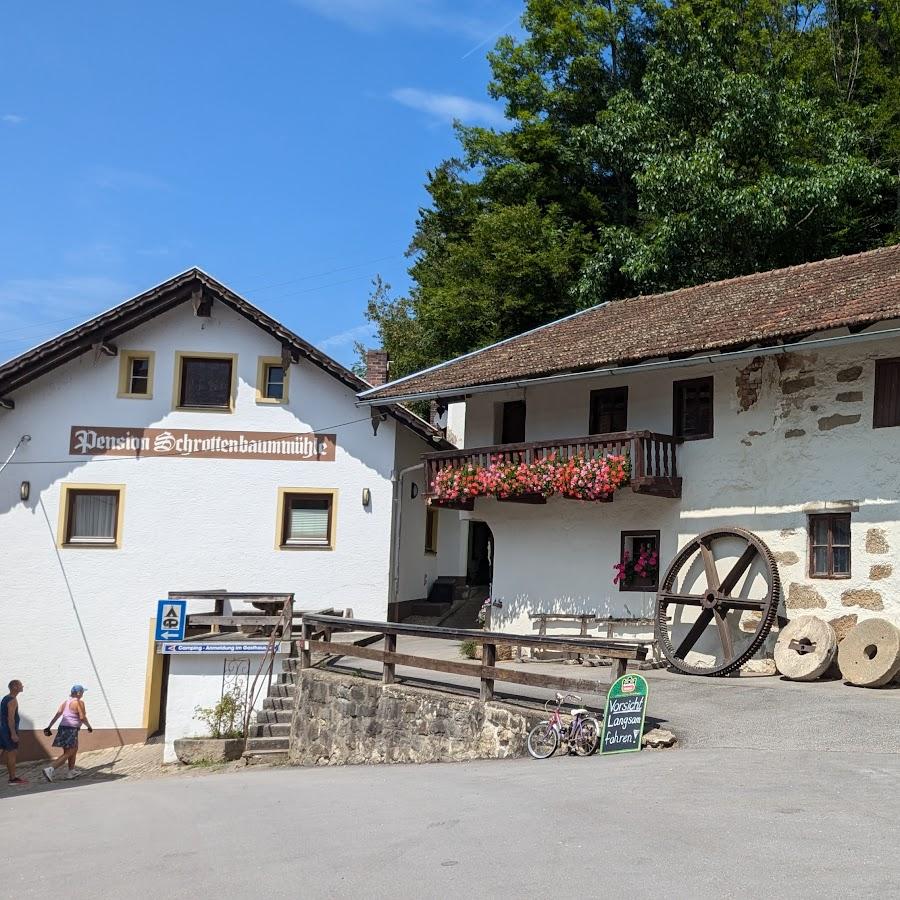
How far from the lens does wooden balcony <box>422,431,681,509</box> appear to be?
17391 mm

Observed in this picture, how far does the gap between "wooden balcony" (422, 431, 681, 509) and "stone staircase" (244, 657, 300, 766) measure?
5.04 meters

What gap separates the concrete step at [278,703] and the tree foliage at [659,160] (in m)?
14.6

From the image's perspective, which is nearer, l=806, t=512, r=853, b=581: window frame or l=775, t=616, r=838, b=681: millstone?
l=775, t=616, r=838, b=681: millstone

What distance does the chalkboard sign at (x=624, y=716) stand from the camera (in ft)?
33.6

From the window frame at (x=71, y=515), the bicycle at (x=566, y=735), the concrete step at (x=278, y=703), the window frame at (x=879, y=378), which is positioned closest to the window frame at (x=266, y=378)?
the window frame at (x=71, y=515)

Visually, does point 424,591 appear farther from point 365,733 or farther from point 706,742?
point 706,742

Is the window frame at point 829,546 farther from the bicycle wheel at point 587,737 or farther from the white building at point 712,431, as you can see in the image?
the bicycle wheel at point 587,737

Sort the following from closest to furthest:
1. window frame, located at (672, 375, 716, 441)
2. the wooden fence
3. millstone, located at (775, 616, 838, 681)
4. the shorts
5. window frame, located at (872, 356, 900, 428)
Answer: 1. the wooden fence
2. millstone, located at (775, 616, 838, 681)
3. window frame, located at (872, 356, 900, 428)
4. the shorts
5. window frame, located at (672, 375, 716, 441)

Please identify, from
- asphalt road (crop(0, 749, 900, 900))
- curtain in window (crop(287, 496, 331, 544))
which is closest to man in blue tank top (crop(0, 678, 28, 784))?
curtain in window (crop(287, 496, 331, 544))

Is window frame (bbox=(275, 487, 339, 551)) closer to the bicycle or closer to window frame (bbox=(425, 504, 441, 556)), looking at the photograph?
window frame (bbox=(425, 504, 441, 556))

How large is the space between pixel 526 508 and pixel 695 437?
3.79 meters

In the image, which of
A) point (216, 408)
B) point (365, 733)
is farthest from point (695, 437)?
point (216, 408)

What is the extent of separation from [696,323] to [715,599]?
4.56 meters

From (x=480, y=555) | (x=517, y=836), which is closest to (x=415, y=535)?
(x=480, y=555)
